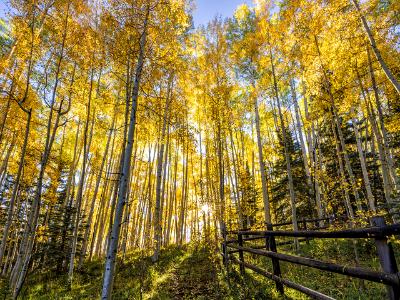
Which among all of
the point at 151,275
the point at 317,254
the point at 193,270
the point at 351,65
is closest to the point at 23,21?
the point at 151,275

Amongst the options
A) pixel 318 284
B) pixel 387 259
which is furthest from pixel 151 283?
pixel 387 259

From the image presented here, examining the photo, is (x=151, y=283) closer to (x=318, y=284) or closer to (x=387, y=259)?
(x=318, y=284)

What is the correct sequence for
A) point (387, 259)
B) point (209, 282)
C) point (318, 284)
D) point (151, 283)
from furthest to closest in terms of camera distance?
point (151, 283)
point (209, 282)
point (318, 284)
point (387, 259)

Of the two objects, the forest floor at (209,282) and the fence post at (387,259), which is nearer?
the fence post at (387,259)

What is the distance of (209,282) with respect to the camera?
6480mm

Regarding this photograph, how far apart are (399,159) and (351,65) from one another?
988 centimetres

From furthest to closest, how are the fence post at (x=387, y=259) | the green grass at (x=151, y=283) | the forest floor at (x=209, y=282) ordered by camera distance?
the green grass at (x=151, y=283), the forest floor at (x=209, y=282), the fence post at (x=387, y=259)

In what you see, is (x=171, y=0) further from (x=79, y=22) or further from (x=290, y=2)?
(x=290, y=2)

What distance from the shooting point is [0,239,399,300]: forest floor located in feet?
14.8

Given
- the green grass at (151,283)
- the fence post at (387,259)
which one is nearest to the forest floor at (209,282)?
the green grass at (151,283)

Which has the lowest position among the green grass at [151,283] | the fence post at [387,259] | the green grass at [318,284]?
the green grass at [151,283]

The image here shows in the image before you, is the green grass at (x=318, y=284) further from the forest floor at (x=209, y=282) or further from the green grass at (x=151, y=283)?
the green grass at (x=151, y=283)

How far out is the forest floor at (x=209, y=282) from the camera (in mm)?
4516

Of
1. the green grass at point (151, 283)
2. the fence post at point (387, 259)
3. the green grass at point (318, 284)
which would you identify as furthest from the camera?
the green grass at point (151, 283)
